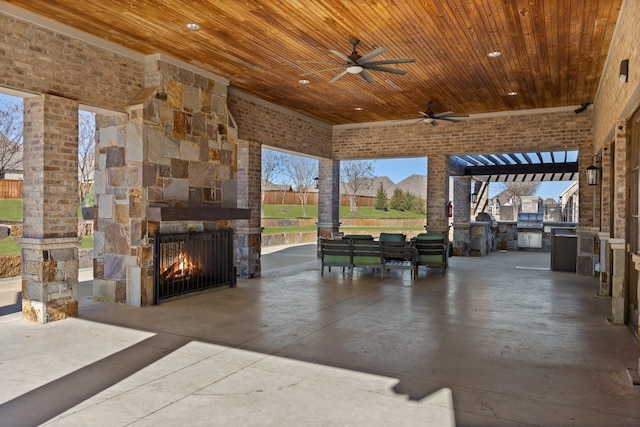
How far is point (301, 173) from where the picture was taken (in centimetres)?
2981

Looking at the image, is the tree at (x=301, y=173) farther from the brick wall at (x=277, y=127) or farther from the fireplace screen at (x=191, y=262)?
the fireplace screen at (x=191, y=262)

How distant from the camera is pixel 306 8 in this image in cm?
586

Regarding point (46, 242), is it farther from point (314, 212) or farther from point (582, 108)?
point (314, 212)

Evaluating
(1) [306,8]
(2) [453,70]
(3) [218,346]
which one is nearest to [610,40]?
(2) [453,70]

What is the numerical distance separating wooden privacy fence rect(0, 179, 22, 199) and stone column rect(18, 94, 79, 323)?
1046 centimetres

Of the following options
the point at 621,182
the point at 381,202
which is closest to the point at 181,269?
the point at 621,182

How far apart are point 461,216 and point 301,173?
51.0 feet

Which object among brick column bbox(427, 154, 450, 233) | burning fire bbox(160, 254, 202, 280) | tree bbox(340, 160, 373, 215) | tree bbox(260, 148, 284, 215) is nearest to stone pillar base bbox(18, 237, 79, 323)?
Answer: burning fire bbox(160, 254, 202, 280)

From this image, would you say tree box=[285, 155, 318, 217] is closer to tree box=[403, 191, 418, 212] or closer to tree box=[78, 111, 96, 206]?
tree box=[403, 191, 418, 212]

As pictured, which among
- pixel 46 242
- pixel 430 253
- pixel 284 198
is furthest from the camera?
pixel 284 198

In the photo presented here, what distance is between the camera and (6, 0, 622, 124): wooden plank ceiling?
229 inches

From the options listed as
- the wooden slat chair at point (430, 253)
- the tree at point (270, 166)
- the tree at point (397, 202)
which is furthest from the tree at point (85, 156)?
the tree at point (397, 202)

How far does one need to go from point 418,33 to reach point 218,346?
4.97 m

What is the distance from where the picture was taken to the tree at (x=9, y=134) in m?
14.8
